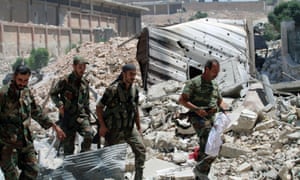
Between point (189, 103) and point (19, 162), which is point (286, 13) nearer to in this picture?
point (189, 103)

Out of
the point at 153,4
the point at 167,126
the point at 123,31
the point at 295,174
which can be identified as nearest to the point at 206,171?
the point at 295,174

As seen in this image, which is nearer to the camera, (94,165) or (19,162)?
(19,162)

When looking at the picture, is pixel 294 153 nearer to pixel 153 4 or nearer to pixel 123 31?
pixel 123 31

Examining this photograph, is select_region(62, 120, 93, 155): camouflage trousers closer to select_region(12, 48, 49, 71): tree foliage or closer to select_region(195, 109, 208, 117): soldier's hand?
select_region(195, 109, 208, 117): soldier's hand

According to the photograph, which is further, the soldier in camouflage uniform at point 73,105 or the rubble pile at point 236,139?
the rubble pile at point 236,139

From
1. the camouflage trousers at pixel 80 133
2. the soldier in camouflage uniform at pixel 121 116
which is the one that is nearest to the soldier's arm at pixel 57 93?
the camouflage trousers at pixel 80 133

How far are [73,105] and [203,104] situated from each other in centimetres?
140

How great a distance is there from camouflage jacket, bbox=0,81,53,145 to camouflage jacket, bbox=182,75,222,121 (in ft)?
5.29

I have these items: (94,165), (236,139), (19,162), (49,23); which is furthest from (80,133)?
(49,23)

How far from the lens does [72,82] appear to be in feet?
17.9

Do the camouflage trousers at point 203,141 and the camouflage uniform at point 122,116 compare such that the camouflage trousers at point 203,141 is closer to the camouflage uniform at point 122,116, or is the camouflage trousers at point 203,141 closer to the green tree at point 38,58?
the camouflage uniform at point 122,116

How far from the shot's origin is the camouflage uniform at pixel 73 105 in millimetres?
5461

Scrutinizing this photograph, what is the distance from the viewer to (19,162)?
4.39 m

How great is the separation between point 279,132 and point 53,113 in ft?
16.9
